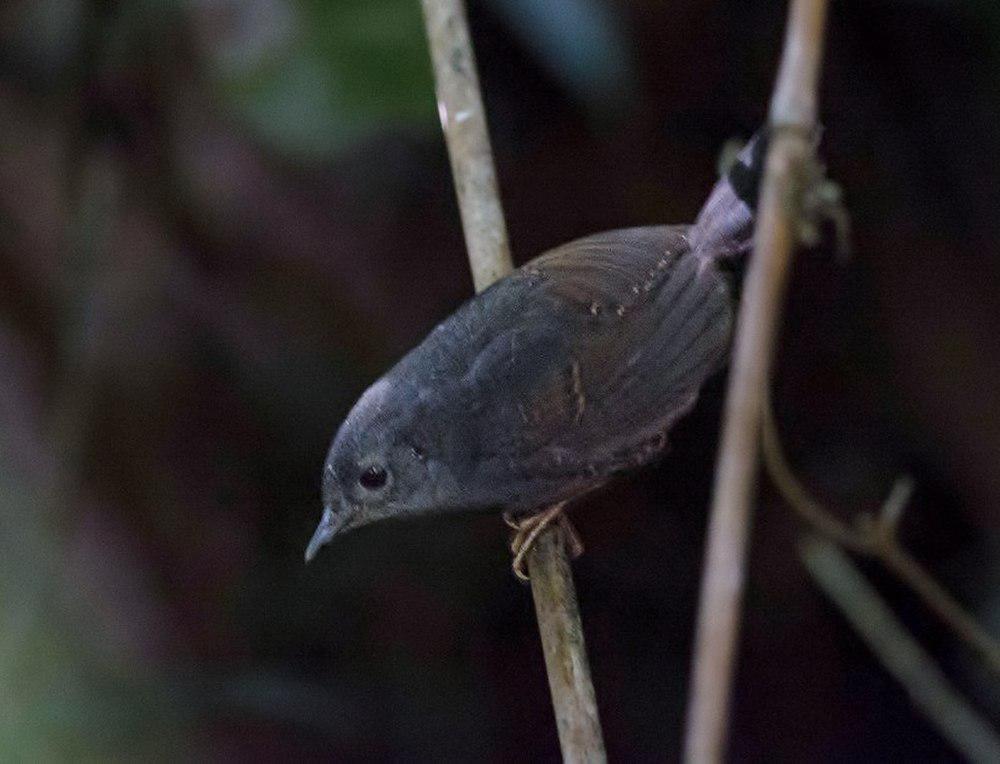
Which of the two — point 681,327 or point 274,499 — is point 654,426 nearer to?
point 681,327

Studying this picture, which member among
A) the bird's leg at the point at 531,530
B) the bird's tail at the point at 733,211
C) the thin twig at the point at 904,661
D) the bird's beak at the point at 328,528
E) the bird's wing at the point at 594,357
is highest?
the bird's tail at the point at 733,211

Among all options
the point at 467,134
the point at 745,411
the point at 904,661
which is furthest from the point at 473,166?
the point at 745,411

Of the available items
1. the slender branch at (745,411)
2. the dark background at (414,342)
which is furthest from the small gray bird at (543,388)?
the slender branch at (745,411)

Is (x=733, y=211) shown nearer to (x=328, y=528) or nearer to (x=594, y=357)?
(x=594, y=357)

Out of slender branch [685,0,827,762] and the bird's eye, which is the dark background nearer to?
the bird's eye

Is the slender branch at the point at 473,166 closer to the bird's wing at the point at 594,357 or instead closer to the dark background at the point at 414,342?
the bird's wing at the point at 594,357

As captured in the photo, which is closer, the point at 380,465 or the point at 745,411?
the point at 745,411
